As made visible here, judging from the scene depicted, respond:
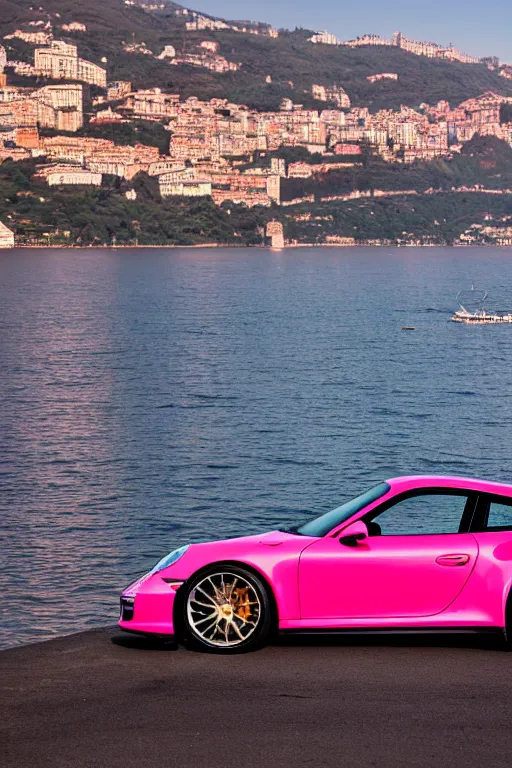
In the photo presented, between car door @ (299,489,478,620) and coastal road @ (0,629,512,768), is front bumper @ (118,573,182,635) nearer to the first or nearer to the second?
coastal road @ (0,629,512,768)

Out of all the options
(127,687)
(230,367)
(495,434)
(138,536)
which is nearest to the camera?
(127,687)

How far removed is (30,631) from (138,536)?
24.4ft

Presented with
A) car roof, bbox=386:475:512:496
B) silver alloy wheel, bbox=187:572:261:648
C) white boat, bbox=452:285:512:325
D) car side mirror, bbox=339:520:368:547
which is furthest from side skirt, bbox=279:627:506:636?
white boat, bbox=452:285:512:325

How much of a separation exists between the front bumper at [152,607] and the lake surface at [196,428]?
16.9 feet

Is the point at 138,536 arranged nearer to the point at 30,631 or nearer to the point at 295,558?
the point at 30,631

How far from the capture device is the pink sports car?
9.11 meters

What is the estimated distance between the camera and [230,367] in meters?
62.2

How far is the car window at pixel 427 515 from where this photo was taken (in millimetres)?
9297

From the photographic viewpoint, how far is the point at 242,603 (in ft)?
30.0

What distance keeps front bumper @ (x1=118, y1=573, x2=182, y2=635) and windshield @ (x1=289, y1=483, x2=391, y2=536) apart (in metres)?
1.03

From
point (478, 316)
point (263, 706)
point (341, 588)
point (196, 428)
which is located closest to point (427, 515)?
point (341, 588)

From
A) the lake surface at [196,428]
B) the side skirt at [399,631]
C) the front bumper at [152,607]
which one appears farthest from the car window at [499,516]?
the lake surface at [196,428]

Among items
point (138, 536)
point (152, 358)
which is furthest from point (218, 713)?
point (152, 358)

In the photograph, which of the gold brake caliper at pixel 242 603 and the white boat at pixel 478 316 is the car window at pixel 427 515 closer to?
the gold brake caliper at pixel 242 603
